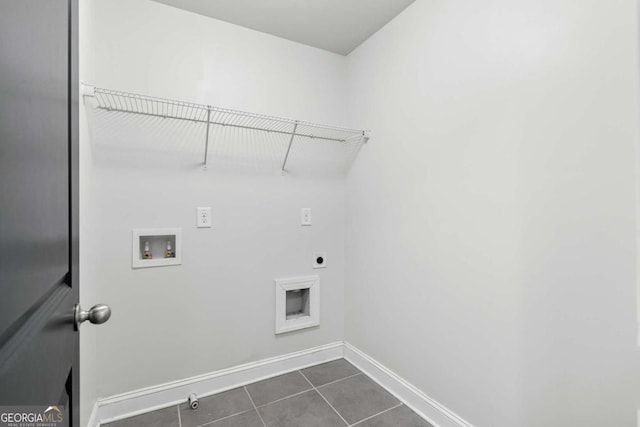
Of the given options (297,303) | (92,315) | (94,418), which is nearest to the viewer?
(92,315)

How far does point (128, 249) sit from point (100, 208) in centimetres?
27

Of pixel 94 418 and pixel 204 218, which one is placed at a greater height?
pixel 204 218

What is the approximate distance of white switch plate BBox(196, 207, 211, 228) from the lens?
186cm

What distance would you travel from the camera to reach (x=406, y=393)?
5.84 ft

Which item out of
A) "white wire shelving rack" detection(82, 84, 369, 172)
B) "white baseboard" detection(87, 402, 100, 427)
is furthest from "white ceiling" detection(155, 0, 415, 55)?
"white baseboard" detection(87, 402, 100, 427)

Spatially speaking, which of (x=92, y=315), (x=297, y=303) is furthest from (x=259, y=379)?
(x=92, y=315)

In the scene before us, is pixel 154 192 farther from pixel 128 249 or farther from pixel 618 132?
pixel 618 132

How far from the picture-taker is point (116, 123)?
166 centimetres

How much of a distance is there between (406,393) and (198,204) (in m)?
1.73

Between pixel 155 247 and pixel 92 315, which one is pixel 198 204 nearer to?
pixel 155 247

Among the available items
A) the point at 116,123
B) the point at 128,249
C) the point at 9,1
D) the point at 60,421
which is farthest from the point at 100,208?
the point at 9,1

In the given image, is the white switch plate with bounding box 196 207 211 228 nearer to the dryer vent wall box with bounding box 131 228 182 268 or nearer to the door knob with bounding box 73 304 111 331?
the dryer vent wall box with bounding box 131 228 182 268

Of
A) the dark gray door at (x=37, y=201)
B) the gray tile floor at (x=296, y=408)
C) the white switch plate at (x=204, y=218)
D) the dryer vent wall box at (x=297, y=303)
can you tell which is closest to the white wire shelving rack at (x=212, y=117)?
the white switch plate at (x=204, y=218)

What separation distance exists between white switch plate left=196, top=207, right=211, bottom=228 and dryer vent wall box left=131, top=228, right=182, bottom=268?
0.12 metres
